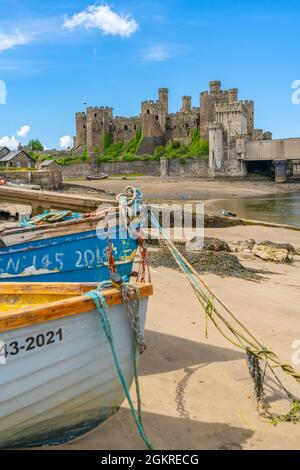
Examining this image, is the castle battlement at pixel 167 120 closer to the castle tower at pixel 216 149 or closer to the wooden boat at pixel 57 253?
the castle tower at pixel 216 149

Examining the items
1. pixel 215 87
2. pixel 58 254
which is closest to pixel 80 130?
pixel 215 87

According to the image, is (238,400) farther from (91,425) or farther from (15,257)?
(15,257)

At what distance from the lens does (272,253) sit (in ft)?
42.1

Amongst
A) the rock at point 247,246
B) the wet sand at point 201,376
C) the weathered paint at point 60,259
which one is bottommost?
the wet sand at point 201,376

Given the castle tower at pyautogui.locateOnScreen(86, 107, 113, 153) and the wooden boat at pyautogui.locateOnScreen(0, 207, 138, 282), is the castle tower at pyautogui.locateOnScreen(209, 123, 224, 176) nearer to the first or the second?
the castle tower at pyautogui.locateOnScreen(86, 107, 113, 153)

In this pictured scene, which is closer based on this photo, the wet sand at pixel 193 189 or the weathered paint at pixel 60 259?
the weathered paint at pixel 60 259

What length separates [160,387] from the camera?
528 cm

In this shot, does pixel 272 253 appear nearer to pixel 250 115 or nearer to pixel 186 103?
pixel 250 115

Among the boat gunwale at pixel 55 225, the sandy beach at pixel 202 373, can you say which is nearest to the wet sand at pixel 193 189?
the sandy beach at pixel 202 373

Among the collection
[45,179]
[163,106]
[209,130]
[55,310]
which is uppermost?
[163,106]

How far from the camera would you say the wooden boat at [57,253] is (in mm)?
6973

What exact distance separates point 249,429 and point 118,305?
174 cm

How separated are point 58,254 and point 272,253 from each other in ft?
24.1

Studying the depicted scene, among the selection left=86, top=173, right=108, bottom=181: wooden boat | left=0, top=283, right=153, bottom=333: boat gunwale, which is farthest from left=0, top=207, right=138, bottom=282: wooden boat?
left=86, top=173, right=108, bottom=181: wooden boat
